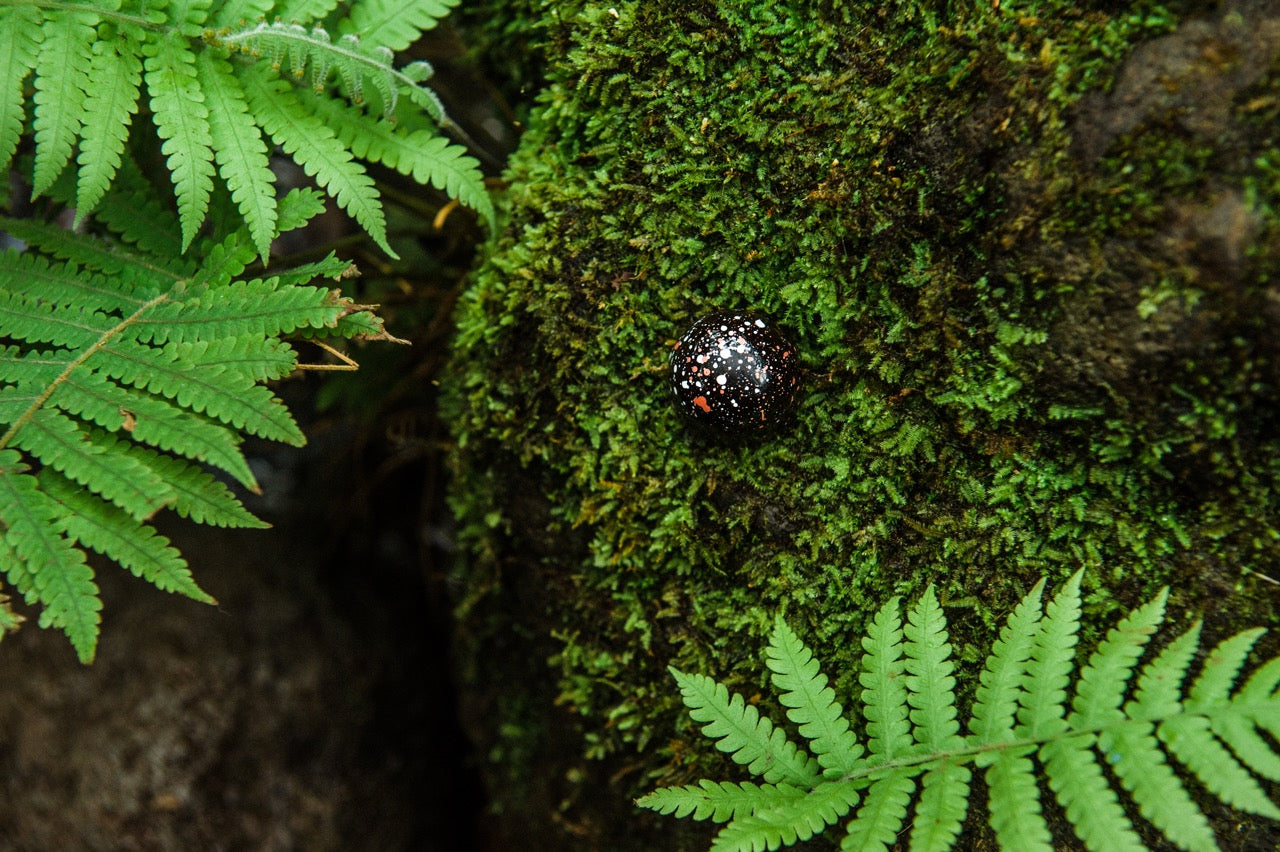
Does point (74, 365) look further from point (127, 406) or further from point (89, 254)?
point (89, 254)

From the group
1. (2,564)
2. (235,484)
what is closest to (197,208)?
(2,564)

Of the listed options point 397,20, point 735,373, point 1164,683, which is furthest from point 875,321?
point 397,20

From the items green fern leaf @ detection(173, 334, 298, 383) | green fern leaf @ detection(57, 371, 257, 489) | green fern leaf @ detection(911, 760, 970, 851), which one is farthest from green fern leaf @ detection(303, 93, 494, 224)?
green fern leaf @ detection(911, 760, 970, 851)

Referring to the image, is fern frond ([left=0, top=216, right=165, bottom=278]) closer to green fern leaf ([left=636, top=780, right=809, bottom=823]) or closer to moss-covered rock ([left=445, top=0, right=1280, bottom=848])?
moss-covered rock ([left=445, top=0, right=1280, bottom=848])

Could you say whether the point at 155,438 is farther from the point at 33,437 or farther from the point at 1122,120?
the point at 1122,120

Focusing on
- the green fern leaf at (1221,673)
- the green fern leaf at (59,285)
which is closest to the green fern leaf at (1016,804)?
the green fern leaf at (1221,673)
